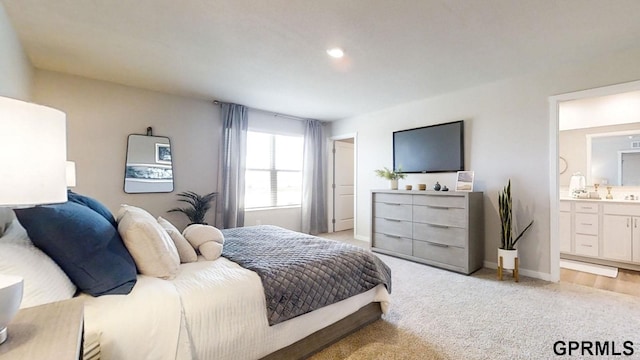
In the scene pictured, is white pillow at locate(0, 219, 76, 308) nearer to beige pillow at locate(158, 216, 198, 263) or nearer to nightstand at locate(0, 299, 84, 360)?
nightstand at locate(0, 299, 84, 360)

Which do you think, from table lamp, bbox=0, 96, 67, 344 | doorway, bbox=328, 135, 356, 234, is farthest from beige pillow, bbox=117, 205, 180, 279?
doorway, bbox=328, 135, 356, 234

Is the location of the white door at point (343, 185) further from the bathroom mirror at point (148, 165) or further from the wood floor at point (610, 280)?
the wood floor at point (610, 280)

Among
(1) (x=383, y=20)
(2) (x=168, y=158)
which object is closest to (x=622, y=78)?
(1) (x=383, y=20)

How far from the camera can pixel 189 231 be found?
79.2 inches

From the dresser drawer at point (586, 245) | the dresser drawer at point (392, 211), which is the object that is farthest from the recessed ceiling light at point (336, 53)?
the dresser drawer at point (586, 245)

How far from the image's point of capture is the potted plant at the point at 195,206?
12.9 ft

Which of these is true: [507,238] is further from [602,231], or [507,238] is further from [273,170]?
[273,170]

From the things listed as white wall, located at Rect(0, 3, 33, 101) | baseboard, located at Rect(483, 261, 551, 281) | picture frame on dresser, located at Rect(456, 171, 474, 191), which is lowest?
baseboard, located at Rect(483, 261, 551, 281)

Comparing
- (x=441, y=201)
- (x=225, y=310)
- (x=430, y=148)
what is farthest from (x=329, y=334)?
(x=430, y=148)

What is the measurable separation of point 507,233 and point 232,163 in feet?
12.7

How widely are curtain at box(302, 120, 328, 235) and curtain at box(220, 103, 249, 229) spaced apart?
1309 millimetres

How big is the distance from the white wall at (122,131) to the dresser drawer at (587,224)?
529 cm

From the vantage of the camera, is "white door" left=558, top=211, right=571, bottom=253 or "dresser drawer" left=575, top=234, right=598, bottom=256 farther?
"white door" left=558, top=211, right=571, bottom=253

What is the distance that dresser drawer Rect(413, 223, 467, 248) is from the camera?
3.22 metres
